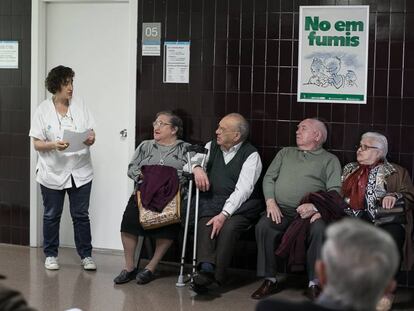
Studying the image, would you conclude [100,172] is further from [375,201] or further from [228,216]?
[375,201]

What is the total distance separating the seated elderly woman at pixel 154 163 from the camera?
5.23 metres

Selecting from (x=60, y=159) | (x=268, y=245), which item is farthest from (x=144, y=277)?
(x=60, y=159)

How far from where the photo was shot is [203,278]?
4.78m

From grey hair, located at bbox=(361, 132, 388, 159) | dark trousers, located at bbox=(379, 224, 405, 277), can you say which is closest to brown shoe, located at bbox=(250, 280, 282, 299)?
dark trousers, located at bbox=(379, 224, 405, 277)

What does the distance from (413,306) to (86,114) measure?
2638mm

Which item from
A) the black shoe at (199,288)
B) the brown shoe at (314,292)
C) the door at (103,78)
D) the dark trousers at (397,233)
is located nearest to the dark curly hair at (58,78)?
the door at (103,78)

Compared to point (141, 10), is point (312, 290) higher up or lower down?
lower down

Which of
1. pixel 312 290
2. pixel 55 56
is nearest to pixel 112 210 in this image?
pixel 55 56

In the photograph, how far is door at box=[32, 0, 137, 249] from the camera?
19.5ft

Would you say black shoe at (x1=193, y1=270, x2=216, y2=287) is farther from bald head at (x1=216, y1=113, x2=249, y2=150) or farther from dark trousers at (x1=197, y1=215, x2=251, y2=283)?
bald head at (x1=216, y1=113, x2=249, y2=150)

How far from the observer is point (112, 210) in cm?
607

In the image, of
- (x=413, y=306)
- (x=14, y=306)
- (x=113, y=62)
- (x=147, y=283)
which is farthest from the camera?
(x=113, y=62)

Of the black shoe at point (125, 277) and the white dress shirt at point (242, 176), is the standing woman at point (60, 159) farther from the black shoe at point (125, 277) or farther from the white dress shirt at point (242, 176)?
the white dress shirt at point (242, 176)

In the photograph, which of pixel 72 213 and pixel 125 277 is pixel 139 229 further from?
pixel 72 213
